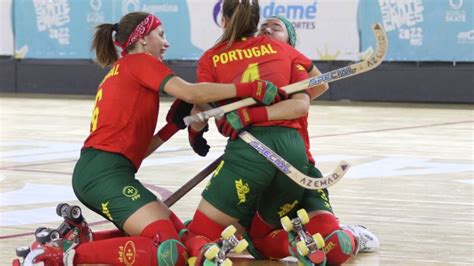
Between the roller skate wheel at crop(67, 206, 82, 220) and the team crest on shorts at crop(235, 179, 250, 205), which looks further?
the roller skate wheel at crop(67, 206, 82, 220)

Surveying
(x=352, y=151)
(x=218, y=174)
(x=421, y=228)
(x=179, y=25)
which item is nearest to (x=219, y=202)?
(x=218, y=174)

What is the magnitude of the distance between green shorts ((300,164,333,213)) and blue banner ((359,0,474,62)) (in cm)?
861

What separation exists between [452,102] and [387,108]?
91 centimetres

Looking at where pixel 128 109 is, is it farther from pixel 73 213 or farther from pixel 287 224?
pixel 287 224

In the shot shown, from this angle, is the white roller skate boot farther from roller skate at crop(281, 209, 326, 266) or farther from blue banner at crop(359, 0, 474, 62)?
blue banner at crop(359, 0, 474, 62)

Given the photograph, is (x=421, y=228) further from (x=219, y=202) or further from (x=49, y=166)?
(x=49, y=166)

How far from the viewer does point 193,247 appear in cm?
453

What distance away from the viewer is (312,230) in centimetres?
486

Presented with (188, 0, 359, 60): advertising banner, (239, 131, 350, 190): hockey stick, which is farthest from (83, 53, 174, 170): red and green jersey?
(188, 0, 359, 60): advertising banner

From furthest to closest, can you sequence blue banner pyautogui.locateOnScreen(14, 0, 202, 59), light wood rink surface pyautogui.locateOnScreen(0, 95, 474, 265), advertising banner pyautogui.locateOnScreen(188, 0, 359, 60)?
blue banner pyautogui.locateOnScreen(14, 0, 202, 59) → advertising banner pyautogui.locateOnScreen(188, 0, 359, 60) → light wood rink surface pyautogui.locateOnScreen(0, 95, 474, 265)

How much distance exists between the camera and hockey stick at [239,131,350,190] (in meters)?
Answer: 4.55

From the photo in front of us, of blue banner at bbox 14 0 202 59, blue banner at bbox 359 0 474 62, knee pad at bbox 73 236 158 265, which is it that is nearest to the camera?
knee pad at bbox 73 236 158 265

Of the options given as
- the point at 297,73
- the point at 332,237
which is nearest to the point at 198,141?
the point at 297,73

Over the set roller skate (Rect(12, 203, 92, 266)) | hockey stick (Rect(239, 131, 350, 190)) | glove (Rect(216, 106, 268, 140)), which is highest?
glove (Rect(216, 106, 268, 140))
